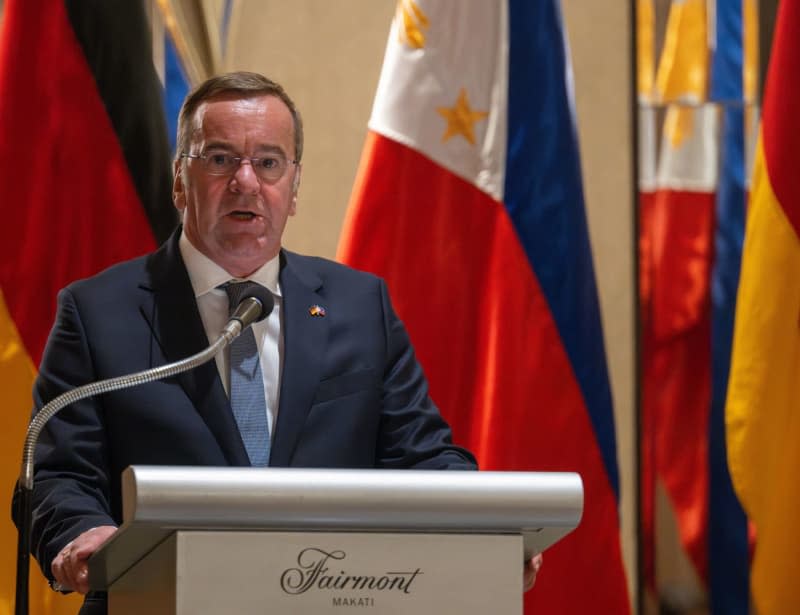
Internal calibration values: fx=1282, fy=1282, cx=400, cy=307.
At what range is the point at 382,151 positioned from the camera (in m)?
3.48

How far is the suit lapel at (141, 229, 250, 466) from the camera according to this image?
89.0 inches

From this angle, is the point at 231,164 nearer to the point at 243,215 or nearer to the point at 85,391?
the point at 243,215

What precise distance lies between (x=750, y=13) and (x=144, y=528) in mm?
3467

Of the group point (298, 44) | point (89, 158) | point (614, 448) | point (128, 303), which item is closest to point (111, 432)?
point (128, 303)

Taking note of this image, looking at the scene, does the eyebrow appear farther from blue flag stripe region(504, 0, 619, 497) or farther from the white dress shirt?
blue flag stripe region(504, 0, 619, 497)

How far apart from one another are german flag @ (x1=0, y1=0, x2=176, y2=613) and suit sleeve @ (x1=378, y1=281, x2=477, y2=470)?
3.23ft

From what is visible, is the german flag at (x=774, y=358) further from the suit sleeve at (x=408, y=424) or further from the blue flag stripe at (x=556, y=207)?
the suit sleeve at (x=408, y=424)

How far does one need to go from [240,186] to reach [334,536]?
1050 millimetres

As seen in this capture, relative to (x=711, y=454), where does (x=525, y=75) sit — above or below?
above

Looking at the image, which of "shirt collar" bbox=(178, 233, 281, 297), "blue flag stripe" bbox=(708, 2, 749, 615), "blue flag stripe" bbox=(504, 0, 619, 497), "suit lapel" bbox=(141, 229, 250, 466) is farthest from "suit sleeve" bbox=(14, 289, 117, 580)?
"blue flag stripe" bbox=(708, 2, 749, 615)

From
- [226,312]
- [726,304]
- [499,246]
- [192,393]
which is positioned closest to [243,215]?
[226,312]

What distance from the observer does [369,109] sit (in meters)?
3.96

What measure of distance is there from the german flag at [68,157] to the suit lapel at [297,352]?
82 cm

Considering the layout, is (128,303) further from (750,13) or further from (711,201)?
(750,13)
